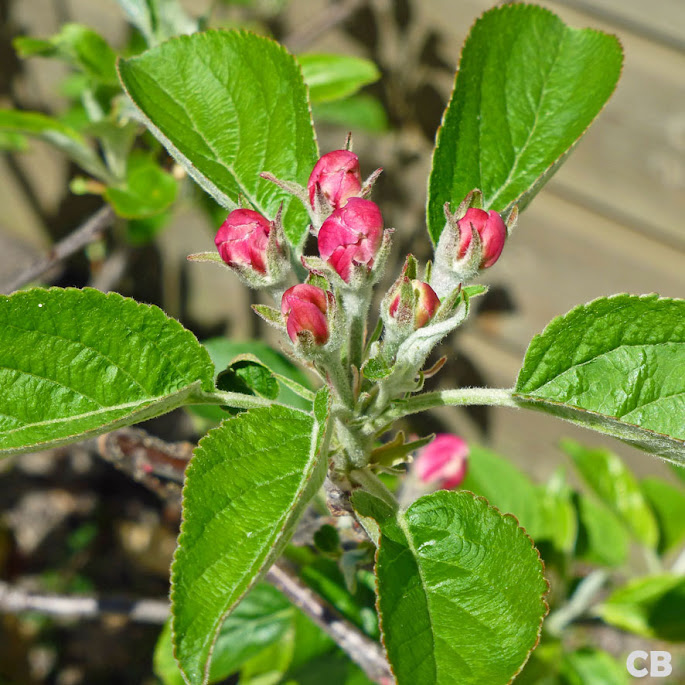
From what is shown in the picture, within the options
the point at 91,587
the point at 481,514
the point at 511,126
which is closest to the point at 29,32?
the point at 91,587

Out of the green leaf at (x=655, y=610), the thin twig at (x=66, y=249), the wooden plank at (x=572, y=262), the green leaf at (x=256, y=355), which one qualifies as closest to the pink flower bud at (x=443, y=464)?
the green leaf at (x=256, y=355)

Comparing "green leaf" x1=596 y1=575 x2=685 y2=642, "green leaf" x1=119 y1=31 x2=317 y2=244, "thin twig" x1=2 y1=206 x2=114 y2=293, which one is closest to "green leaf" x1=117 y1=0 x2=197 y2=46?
"thin twig" x1=2 y1=206 x2=114 y2=293

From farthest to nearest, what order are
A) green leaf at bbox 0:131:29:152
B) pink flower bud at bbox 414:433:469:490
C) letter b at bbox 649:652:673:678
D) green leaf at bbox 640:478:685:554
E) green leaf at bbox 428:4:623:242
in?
green leaf at bbox 640:478:685:554, green leaf at bbox 0:131:29:152, letter b at bbox 649:652:673:678, pink flower bud at bbox 414:433:469:490, green leaf at bbox 428:4:623:242

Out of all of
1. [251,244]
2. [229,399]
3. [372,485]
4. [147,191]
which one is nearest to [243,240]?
[251,244]

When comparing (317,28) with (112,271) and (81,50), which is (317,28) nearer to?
(81,50)

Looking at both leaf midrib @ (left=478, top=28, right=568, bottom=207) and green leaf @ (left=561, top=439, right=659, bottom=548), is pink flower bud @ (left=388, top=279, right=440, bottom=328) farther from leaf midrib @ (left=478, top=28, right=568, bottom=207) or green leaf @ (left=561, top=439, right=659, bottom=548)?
green leaf @ (left=561, top=439, right=659, bottom=548)

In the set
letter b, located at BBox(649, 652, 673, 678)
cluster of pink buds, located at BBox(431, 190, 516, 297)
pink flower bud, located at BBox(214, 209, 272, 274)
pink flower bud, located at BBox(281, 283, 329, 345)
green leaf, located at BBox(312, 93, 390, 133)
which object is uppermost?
cluster of pink buds, located at BBox(431, 190, 516, 297)

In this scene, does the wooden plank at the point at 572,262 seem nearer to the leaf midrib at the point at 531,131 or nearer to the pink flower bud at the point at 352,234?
the leaf midrib at the point at 531,131
